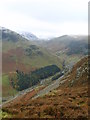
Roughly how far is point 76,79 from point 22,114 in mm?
43367

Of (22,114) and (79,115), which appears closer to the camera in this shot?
(79,115)

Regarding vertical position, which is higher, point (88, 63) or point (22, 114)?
point (88, 63)

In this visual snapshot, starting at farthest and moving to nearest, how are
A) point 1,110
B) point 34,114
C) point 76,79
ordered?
point 76,79
point 1,110
point 34,114

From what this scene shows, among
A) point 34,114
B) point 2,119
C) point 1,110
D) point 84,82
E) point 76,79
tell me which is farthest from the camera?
point 76,79

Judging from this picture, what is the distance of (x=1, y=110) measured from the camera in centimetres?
3672

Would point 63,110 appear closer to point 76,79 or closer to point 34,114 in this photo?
point 34,114

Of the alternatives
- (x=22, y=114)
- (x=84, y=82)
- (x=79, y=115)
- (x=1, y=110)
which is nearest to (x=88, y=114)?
(x=79, y=115)

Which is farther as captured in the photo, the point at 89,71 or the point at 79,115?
the point at 89,71

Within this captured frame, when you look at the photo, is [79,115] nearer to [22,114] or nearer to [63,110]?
[63,110]

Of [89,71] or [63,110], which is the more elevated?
[89,71]

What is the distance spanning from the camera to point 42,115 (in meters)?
33.5

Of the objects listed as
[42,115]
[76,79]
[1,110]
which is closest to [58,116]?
[42,115]

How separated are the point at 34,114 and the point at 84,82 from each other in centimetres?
3711

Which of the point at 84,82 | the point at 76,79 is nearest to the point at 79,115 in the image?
the point at 84,82
